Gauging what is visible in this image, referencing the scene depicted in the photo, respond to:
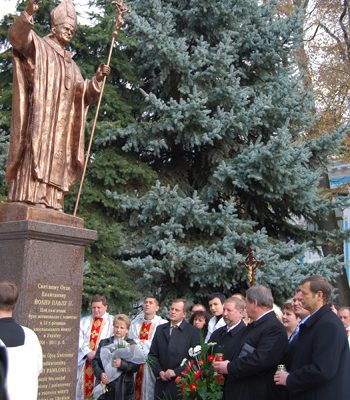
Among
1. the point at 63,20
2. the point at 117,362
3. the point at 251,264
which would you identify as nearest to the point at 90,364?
the point at 117,362

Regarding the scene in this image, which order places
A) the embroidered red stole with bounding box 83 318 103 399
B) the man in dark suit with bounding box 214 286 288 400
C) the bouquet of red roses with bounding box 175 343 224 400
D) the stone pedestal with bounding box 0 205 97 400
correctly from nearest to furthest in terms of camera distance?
the man in dark suit with bounding box 214 286 288 400 → the bouquet of red roses with bounding box 175 343 224 400 → the stone pedestal with bounding box 0 205 97 400 → the embroidered red stole with bounding box 83 318 103 399

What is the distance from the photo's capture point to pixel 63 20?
770 centimetres

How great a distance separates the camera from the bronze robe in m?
7.25

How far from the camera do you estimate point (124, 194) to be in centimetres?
1214

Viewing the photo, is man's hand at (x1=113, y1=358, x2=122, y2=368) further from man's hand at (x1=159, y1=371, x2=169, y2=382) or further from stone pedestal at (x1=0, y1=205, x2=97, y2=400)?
stone pedestal at (x1=0, y1=205, x2=97, y2=400)

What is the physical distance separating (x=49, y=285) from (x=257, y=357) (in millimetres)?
2351

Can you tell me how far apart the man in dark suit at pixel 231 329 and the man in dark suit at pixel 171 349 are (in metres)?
1.50

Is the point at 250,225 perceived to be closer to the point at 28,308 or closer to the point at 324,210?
the point at 324,210

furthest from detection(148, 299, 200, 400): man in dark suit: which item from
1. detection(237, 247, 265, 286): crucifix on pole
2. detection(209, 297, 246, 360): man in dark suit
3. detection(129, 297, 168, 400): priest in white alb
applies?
detection(237, 247, 265, 286): crucifix on pole

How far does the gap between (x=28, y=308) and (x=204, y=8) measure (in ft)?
25.9

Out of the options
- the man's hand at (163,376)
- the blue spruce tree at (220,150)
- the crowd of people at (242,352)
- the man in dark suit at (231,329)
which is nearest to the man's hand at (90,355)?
the crowd of people at (242,352)

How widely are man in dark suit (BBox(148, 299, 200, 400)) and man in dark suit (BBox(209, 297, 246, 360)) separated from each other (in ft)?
4.91

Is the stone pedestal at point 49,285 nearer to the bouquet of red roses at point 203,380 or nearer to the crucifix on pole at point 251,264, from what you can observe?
the bouquet of red roses at point 203,380

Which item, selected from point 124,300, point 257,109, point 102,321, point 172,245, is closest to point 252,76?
point 257,109
